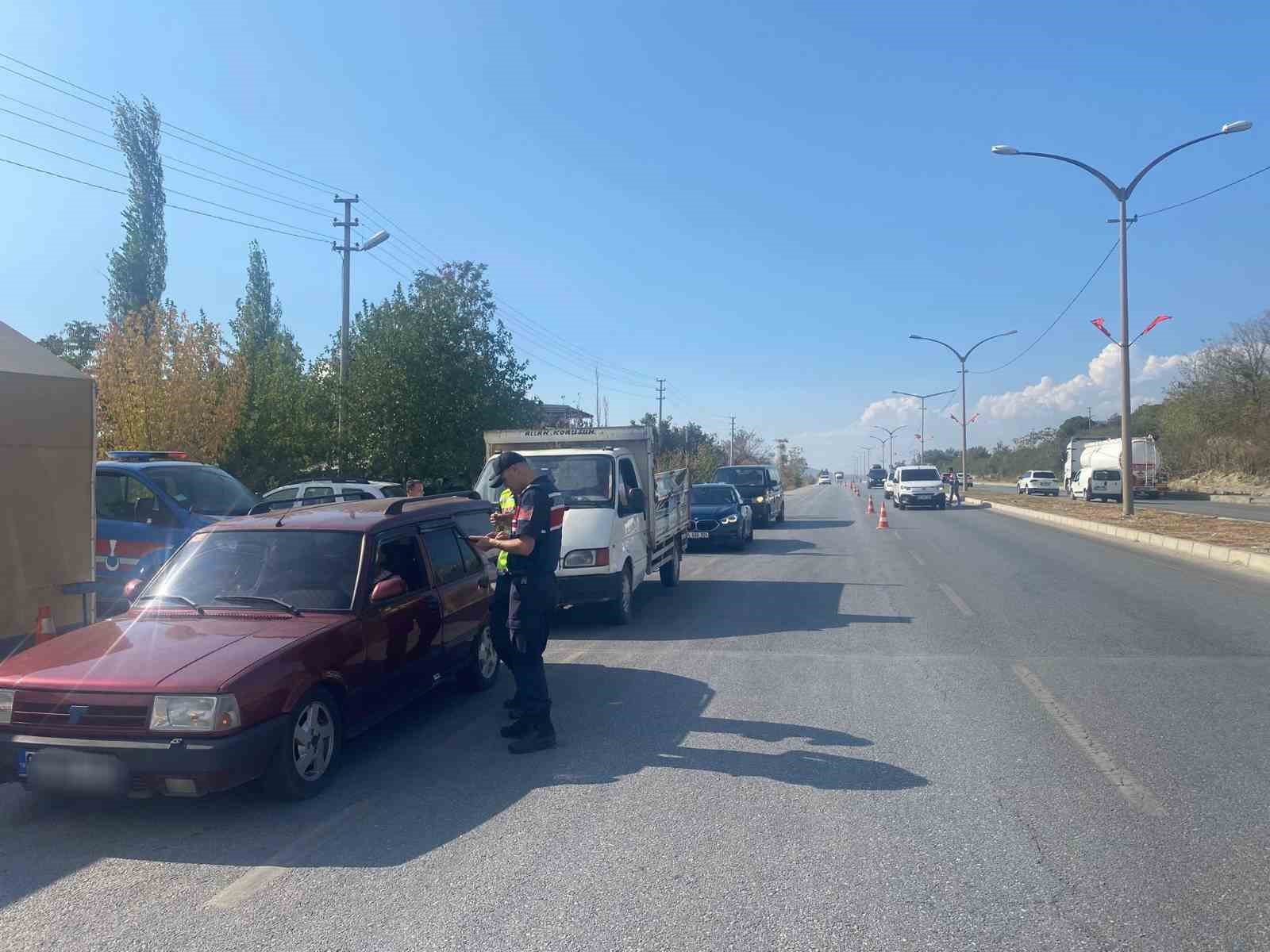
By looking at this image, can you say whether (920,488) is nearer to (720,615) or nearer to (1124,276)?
(1124,276)

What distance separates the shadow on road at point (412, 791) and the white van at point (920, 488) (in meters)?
33.7

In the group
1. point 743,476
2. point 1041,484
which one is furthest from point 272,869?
point 1041,484

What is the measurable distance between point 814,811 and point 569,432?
866 centimetres

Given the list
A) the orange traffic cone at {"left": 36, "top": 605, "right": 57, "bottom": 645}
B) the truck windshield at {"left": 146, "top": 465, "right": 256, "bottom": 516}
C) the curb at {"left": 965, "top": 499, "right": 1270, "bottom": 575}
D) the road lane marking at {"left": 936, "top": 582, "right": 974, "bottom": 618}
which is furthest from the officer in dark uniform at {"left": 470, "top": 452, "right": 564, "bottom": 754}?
the curb at {"left": 965, "top": 499, "right": 1270, "bottom": 575}

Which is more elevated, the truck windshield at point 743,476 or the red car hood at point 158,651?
the truck windshield at point 743,476

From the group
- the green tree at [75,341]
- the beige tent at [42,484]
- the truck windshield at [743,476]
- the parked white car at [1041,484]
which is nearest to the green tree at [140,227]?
the green tree at [75,341]

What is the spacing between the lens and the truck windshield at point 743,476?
28.6 m

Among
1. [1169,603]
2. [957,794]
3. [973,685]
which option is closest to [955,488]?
[1169,603]

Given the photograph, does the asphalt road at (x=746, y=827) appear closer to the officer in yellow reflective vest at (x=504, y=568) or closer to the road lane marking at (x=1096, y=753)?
the road lane marking at (x=1096, y=753)

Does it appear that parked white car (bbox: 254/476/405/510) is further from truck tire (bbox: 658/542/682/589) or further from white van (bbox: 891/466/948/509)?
white van (bbox: 891/466/948/509)

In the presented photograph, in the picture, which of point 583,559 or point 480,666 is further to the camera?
point 583,559

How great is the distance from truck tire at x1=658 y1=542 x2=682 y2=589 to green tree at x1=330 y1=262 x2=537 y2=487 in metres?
12.2

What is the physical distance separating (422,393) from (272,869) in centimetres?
2185

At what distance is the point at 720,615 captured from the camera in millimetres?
11867
